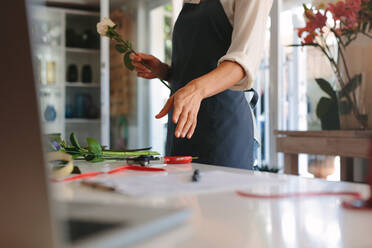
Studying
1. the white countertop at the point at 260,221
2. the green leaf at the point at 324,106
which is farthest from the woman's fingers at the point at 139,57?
the green leaf at the point at 324,106

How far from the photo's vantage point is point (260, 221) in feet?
1.22

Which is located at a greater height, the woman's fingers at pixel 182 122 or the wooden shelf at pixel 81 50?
the wooden shelf at pixel 81 50

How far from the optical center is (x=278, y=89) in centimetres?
322

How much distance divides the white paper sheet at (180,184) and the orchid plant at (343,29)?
1.52 metres

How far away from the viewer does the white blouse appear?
112cm

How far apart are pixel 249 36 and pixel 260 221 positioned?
855 millimetres

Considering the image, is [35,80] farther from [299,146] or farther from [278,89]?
[278,89]

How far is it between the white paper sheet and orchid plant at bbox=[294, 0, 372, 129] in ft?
5.00

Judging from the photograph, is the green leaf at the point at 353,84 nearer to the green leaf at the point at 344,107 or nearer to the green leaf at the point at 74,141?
the green leaf at the point at 344,107

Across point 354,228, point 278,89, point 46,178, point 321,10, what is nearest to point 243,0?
point 354,228

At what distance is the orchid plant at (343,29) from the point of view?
1938 mm

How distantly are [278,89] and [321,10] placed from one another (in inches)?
39.7

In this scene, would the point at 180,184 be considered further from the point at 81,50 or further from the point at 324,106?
the point at 81,50

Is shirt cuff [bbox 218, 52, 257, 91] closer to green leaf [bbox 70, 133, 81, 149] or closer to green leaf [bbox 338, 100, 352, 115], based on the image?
green leaf [bbox 70, 133, 81, 149]
